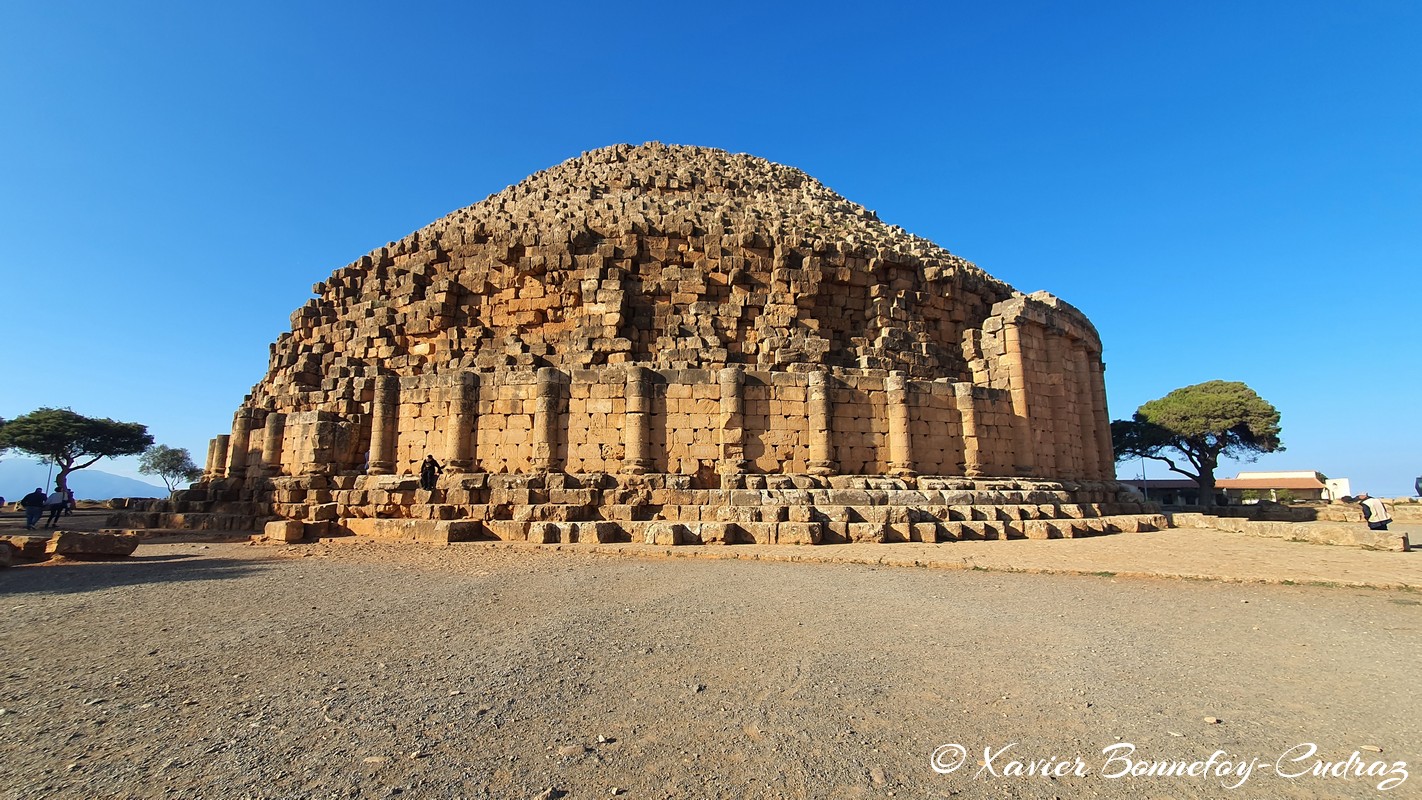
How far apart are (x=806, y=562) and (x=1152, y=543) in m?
7.16

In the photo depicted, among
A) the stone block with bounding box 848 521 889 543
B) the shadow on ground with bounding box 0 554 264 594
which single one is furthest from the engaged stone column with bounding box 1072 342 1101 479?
the shadow on ground with bounding box 0 554 264 594

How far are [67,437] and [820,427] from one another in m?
48.0

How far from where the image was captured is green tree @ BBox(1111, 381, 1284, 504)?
124 feet

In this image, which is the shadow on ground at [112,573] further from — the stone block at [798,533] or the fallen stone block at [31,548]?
the stone block at [798,533]

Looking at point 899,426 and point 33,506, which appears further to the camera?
point 33,506

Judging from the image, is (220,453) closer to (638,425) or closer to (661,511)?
(638,425)

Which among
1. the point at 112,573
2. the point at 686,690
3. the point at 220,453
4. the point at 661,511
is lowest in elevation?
the point at 686,690

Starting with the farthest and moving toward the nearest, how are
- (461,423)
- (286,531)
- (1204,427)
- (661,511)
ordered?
(1204,427)
(461,423)
(661,511)
(286,531)

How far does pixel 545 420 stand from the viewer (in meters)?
14.8

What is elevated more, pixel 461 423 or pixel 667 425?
pixel 461 423

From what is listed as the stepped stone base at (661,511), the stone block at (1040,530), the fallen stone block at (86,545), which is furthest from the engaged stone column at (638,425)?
the fallen stone block at (86,545)

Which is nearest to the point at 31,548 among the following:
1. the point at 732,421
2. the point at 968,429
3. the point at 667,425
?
the point at 667,425

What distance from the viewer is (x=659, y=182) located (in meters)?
23.5

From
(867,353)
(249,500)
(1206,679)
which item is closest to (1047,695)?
(1206,679)
